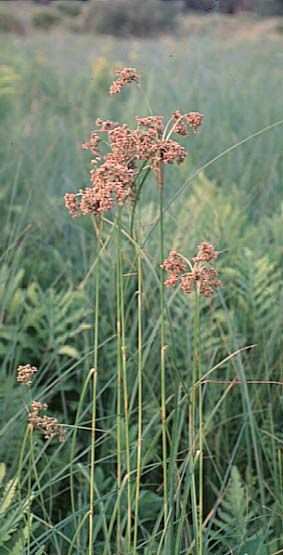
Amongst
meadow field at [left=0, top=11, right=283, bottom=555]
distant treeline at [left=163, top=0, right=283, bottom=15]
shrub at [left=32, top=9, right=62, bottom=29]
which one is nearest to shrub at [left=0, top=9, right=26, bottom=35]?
shrub at [left=32, top=9, right=62, bottom=29]

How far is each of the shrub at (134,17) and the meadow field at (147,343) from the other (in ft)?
13.5

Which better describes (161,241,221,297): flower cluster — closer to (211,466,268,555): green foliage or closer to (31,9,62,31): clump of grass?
(211,466,268,555): green foliage

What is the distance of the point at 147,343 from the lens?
3.68ft

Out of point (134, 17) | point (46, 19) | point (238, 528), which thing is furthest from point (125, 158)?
point (46, 19)

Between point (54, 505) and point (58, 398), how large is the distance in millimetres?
284

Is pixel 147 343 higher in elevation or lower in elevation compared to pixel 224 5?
lower

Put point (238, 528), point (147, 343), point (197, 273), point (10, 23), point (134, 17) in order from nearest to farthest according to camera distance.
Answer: point (197, 273)
point (238, 528)
point (147, 343)
point (10, 23)
point (134, 17)

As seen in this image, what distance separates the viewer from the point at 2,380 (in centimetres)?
122

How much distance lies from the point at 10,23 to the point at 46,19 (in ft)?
14.4

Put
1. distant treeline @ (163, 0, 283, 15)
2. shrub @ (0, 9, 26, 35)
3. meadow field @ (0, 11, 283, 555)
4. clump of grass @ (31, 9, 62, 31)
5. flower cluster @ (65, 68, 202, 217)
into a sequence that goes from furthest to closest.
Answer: clump of grass @ (31, 9, 62, 31) → shrub @ (0, 9, 26, 35) → distant treeline @ (163, 0, 283, 15) → meadow field @ (0, 11, 283, 555) → flower cluster @ (65, 68, 202, 217)

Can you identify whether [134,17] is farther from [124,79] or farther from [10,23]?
[124,79]

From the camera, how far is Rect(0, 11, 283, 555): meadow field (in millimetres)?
806

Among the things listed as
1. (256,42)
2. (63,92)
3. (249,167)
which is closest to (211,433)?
(249,167)

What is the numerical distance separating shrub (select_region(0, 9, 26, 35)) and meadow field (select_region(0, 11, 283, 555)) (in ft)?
9.88
